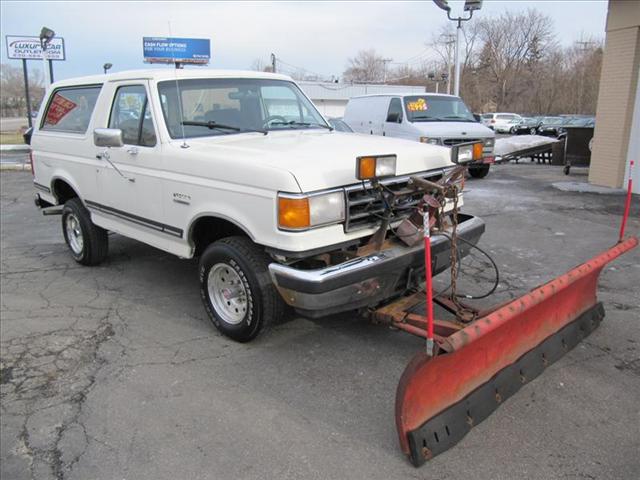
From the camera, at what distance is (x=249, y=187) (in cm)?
375

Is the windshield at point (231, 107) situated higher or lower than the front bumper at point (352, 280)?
higher

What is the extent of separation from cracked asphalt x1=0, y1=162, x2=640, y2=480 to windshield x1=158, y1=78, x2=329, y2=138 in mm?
1706

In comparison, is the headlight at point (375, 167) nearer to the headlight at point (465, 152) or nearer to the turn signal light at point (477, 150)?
the headlight at point (465, 152)

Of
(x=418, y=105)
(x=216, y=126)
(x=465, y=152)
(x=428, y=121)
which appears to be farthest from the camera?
(x=418, y=105)

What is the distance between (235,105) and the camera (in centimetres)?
498

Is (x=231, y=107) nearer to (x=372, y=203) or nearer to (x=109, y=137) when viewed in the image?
(x=109, y=137)

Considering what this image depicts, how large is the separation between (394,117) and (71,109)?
7.89m

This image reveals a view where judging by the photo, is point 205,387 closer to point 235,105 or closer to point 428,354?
point 428,354

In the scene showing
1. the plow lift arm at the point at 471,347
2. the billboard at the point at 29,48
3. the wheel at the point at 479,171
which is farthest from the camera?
the billboard at the point at 29,48

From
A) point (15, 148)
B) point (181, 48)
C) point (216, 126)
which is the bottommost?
point (15, 148)

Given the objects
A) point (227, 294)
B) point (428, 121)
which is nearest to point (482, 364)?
point (227, 294)

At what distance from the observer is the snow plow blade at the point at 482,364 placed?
285 centimetres

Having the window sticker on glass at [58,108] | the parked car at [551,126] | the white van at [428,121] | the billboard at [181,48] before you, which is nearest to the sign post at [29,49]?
the billboard at [181,48]

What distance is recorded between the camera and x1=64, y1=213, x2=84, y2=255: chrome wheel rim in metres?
6.45
